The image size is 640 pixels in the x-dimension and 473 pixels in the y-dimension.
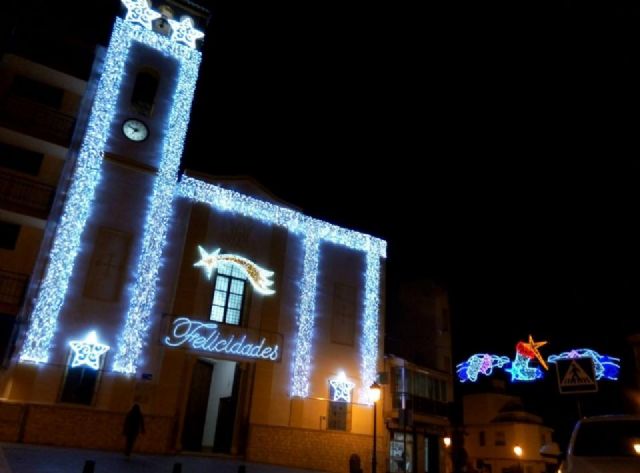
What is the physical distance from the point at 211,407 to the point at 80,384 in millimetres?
7477

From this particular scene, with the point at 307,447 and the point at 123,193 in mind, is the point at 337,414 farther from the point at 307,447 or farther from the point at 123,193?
the point at 123,193

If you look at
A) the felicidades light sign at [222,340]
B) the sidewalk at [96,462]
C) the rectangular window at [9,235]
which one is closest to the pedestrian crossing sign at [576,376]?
the sidewalk at [96,462]

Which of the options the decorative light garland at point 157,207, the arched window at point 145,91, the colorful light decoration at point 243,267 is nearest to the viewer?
the decorative light garland at point 157,207

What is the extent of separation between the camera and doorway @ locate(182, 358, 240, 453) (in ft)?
71.3

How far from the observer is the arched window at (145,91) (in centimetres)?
2222

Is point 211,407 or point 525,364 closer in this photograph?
point 211,407

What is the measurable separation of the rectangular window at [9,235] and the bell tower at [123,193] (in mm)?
1552

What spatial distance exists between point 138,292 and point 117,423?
4602 mm

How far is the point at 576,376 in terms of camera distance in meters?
7.97

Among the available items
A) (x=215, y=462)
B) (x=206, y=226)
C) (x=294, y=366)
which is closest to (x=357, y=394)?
(x=294, y=366)

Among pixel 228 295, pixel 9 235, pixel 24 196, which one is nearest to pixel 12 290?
pixel 9 235

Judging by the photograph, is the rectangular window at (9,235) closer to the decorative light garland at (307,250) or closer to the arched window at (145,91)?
the decorative light garland at (307,250)

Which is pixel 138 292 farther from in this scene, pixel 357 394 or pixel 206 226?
pixel 357 394

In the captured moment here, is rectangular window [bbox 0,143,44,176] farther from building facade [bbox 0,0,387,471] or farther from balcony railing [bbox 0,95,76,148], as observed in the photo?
balcony railing [bbox 0,95,76,148]
